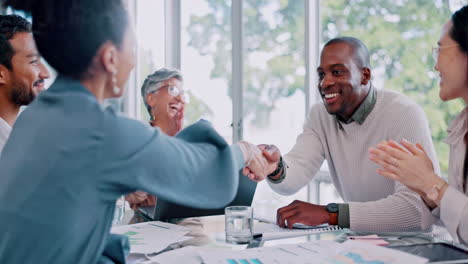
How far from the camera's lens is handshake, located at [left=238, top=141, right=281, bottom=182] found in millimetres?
1262

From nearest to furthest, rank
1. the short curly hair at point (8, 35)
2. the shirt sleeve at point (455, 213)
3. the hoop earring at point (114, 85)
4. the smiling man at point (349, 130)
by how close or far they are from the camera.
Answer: the hoop earring at point (114, 85) < the shirt sleeve at point (455, 213) < the smiling man at point (349, 130) < the short curly hair at point (8, 35)

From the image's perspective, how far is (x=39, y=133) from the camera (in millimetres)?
852

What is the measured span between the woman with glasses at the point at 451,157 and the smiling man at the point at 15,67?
5.45 feet

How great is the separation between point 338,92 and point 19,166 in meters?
1.71

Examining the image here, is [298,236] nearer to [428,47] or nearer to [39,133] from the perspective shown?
[39,133]

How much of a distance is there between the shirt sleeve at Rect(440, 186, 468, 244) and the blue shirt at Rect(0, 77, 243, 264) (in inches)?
37.3

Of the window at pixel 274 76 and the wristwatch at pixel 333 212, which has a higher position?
the window at pixel 274 76

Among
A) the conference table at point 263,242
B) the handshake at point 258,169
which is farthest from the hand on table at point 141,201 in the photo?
the conference table at point 263,242

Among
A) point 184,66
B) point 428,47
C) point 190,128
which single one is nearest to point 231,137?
point 184,66

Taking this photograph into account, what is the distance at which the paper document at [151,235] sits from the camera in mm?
1327

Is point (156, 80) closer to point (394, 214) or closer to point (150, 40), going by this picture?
point (394, 214)

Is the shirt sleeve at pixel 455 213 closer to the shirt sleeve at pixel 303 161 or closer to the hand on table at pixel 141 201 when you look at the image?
the shirt sleeve at pixel 303 161

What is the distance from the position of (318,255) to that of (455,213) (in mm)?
528

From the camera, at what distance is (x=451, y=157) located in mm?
1695
